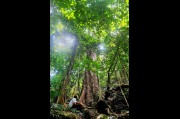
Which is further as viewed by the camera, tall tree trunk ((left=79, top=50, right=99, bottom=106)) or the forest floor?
tall tree trunk ((left=79, top=50, right=99, bottom=106))

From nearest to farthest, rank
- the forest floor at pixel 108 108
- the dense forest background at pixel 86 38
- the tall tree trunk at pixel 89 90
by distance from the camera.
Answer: the dense forest background at pixel 86 38 < the forest floor at pixel 108 108 < the tall tree trunk at pixel 89 90

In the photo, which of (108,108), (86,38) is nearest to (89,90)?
(108,108)

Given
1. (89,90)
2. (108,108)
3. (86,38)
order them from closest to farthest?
1. (108,108)
2. (86,38)
3. (89,90)

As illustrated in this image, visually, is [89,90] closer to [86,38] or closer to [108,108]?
[108,108]

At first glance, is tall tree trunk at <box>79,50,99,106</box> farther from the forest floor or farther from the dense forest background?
the forest floor

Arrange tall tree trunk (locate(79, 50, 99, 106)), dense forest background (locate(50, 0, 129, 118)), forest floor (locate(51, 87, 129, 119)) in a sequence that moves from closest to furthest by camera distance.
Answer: dense forest background (locate(50, 0, 129, 118)) < forest floor (locate(51, 87, 129, 119)) < tall tree trunk (locate(79, 50, 99, 106))

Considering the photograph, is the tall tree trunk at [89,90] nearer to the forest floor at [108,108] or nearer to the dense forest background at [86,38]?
the dense forest background at [86,38]

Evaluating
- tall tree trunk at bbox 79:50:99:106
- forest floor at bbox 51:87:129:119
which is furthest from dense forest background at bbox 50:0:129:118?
forest floor at bbox 51:87:129:119

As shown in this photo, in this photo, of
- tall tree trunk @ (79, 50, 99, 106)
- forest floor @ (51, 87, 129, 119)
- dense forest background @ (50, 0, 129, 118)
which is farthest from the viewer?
tall tree trunk @ (79, 50, 99, 106)

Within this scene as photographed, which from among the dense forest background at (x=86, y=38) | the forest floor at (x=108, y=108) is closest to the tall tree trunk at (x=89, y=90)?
the dense forest background at (x=86, y=38)
